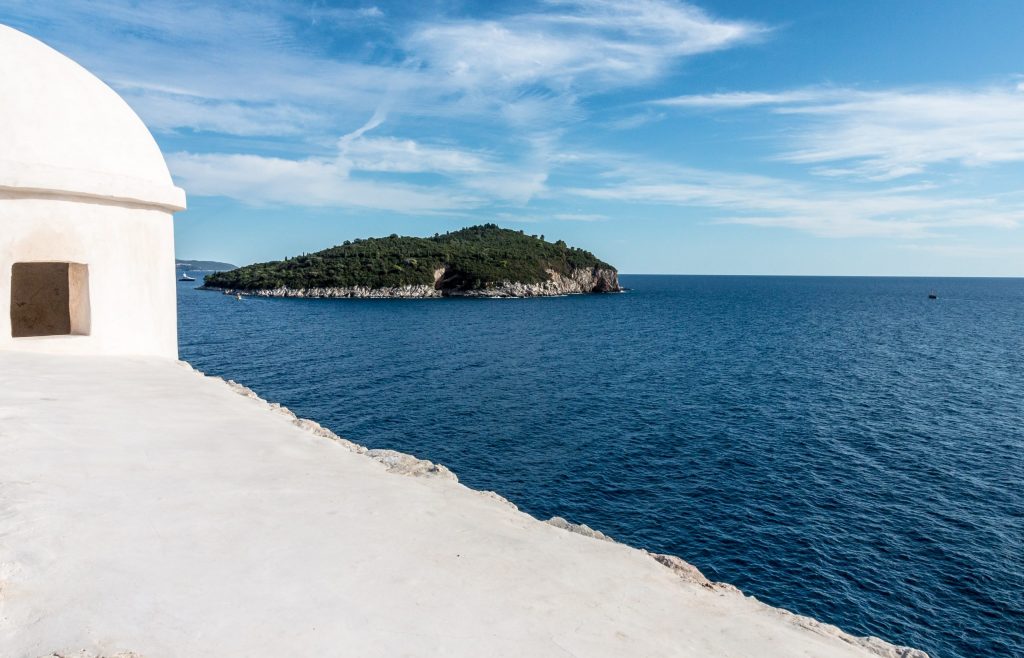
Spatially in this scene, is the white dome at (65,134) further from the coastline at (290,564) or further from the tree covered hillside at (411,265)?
the tree covered hillside at (411,265)

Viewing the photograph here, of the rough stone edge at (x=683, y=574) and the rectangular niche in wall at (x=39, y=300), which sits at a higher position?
the rectangular niche in wall at (x=39, y=300)

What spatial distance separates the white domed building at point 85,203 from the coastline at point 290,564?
3.36m

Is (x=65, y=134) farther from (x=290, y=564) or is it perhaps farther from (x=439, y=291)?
(x=439, y=291)

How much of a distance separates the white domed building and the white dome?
2 cm

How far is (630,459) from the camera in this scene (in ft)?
88.2

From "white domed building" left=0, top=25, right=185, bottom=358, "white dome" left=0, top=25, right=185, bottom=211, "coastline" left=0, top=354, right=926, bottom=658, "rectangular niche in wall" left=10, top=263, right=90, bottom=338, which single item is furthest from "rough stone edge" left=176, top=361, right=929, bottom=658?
"rectangular niche in wall" left=10, top=263, right=90, bottom=338

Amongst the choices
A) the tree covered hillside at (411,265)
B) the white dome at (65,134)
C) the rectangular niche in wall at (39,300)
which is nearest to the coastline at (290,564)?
the white dome at (65,134)

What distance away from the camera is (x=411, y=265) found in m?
144

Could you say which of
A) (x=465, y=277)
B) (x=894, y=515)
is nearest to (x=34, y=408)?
(x=894, y=515)

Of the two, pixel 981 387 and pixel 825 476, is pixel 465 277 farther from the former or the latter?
pixel 825 476

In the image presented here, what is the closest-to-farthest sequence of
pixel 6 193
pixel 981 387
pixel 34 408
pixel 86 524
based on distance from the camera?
1. pixel 86 524
2. pixel 34 408
3. pixel 6 193
4. pixel 981 387

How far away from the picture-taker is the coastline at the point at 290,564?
456 centimetres

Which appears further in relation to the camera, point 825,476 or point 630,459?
point 630,459

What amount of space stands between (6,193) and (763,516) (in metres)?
22.6
